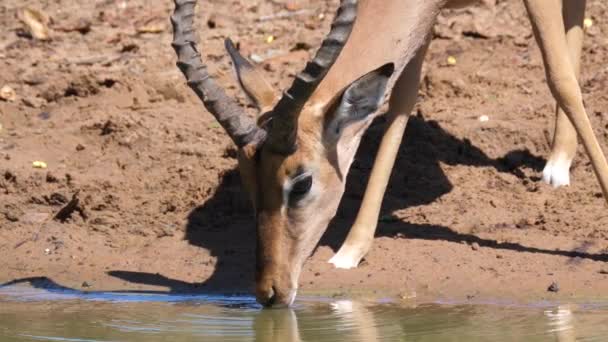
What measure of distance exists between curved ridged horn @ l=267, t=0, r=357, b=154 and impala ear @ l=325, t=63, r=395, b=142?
34 cm

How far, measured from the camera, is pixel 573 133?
402 inches

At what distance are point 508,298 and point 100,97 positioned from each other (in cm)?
540

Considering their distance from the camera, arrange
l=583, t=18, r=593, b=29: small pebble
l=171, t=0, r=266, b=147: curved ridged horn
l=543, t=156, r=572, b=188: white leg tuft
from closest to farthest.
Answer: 1. l=171, t=0, r=266, b=147: curved ridged horn
2. l=543, t=156, r=572, b=188: white leg tuft
3. l=583, t=18, r=593, b=29: small pebble

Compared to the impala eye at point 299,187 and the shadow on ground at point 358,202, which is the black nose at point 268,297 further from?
the shadow on ground at point 358,202

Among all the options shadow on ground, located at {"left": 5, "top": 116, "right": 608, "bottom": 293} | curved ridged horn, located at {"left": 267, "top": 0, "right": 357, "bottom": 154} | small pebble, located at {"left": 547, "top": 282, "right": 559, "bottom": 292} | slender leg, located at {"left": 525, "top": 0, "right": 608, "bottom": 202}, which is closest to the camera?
curved ridged horn, located at {"left": 267, "top": 0, "right": 357, "bottom": 154}

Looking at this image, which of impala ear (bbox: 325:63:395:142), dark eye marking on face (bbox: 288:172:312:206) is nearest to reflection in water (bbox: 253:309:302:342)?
dark eye marking on face (bbox: 288:172:312:206)

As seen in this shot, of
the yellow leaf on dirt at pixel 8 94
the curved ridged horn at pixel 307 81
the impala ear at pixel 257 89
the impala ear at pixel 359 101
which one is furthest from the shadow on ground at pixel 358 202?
the yellow leaf on dirt at pixel 8 94

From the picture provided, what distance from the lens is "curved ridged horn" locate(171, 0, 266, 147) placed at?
25.3ft

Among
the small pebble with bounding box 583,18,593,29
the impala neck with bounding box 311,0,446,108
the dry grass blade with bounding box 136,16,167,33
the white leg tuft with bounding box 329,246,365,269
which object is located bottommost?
the white leg tuft with bounding box 329,246,365,269

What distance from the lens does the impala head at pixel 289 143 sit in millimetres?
7566

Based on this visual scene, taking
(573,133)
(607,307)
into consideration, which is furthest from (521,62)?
(607,307)

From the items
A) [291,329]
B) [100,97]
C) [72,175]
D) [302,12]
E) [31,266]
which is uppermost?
[302,12]

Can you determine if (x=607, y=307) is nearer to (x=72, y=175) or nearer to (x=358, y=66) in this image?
(x=358, y=66)

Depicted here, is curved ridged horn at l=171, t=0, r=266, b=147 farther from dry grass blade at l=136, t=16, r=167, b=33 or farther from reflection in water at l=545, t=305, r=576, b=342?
dry grass blade at l=136, t=16, r=167, b=33
